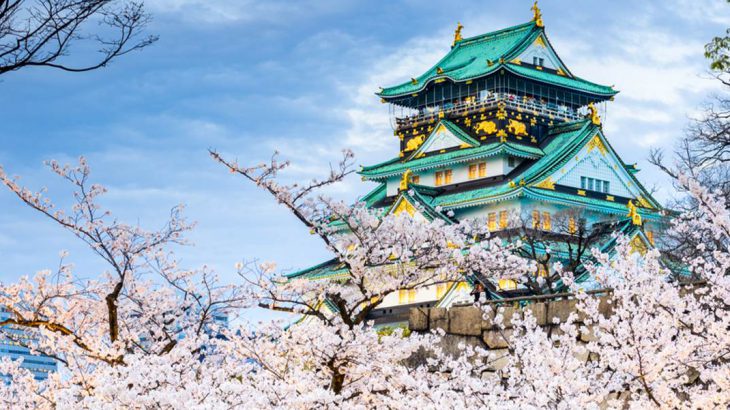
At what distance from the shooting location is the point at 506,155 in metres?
52.3

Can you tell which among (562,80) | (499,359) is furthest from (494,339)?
(562,80)

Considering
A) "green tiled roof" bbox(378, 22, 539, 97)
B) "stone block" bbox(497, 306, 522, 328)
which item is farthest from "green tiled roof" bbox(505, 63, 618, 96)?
"stone block" bbox(497, 306, 522, 328)

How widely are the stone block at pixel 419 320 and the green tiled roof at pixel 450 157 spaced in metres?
29.5

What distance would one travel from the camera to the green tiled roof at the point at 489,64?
Result: 5453cm

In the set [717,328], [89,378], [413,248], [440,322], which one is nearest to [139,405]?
[89,378]

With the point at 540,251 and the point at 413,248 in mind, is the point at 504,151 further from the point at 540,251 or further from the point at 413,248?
the point at 413,248

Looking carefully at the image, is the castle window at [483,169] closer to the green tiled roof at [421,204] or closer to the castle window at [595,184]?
the green tiled roof at [421,204]

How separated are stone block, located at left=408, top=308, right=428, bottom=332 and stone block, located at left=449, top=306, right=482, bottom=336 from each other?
2.63ft

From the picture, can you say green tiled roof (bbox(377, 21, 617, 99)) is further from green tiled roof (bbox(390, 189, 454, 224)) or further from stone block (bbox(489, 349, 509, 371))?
stone block (bbox(489, 349, 509, 371))

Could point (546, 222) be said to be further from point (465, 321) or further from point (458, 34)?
point (465, 321)

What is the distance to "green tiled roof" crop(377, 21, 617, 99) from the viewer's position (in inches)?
2147

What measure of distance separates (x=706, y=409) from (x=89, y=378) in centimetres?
835

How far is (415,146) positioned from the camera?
56844mm

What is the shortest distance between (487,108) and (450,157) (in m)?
2.87
